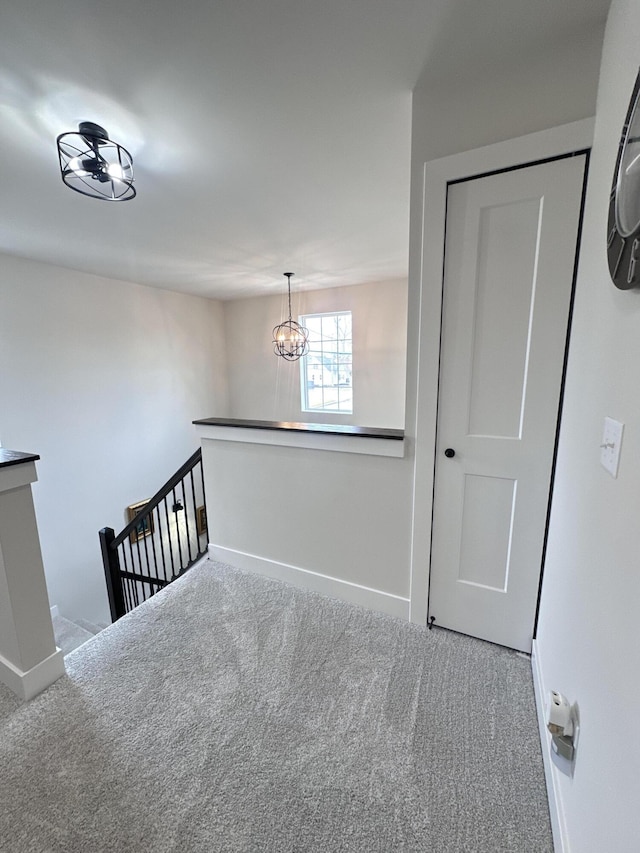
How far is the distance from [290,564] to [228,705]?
0.87 m

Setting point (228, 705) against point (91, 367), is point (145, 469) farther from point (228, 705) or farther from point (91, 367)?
point (228, 705)

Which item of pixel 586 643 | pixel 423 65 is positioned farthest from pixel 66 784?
pixel 423 65

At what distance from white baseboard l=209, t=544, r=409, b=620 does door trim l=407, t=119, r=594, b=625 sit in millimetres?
122

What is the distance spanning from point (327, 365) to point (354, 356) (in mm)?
531

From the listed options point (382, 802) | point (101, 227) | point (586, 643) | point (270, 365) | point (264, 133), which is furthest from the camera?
point (270, 365)

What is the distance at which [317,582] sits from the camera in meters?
2.16

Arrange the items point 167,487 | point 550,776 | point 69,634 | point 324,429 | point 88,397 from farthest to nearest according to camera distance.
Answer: point 88,397, point 69,634, point 167,487, point 324,429, point 550,776

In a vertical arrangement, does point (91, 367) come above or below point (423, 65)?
below

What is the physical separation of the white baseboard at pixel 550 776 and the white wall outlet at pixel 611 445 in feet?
3.24

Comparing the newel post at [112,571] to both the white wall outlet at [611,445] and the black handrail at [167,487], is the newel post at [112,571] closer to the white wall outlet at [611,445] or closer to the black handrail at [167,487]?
the black handrail at [167,487]

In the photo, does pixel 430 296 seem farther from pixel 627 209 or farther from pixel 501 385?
pixel 627 209

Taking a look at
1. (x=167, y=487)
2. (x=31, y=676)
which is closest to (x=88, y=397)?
(x=167, y=487)

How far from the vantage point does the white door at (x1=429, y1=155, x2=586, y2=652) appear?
136cm

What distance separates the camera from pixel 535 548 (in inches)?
61.2
